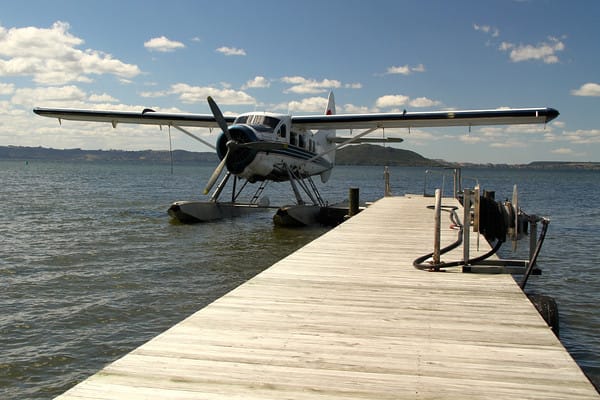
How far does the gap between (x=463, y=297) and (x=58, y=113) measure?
18.8 meters

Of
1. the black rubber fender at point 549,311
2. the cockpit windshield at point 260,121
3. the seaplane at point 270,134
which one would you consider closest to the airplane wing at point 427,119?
the seaplane at point 270,134

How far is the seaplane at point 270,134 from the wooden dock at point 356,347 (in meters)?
10.8

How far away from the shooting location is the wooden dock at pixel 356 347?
3.13 m

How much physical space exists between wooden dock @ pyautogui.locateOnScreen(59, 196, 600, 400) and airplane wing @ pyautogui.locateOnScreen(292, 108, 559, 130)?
11039 mm

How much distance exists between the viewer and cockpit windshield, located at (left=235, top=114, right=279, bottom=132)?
58.0 ft

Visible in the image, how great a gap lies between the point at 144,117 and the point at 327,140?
8380 millimetres

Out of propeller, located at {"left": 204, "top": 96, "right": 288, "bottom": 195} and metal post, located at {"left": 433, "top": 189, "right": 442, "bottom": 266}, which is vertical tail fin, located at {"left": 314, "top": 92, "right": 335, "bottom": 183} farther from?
metal post, located at {"left": 433, "top": 189, "right": 442, "bottom": 266}

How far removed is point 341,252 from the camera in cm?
796

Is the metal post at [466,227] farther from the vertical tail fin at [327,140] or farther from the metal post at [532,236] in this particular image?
the vertical tail fin at [327,140]

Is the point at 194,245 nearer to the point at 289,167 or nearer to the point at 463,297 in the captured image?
the point at 289,167

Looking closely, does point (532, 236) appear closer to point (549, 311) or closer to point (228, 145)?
point (549, 311)

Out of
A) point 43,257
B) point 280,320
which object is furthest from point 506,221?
point 43,257

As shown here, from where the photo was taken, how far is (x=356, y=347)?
12.7 feet

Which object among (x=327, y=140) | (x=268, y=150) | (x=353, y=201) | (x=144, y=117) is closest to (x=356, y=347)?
(x=353, y=201)
